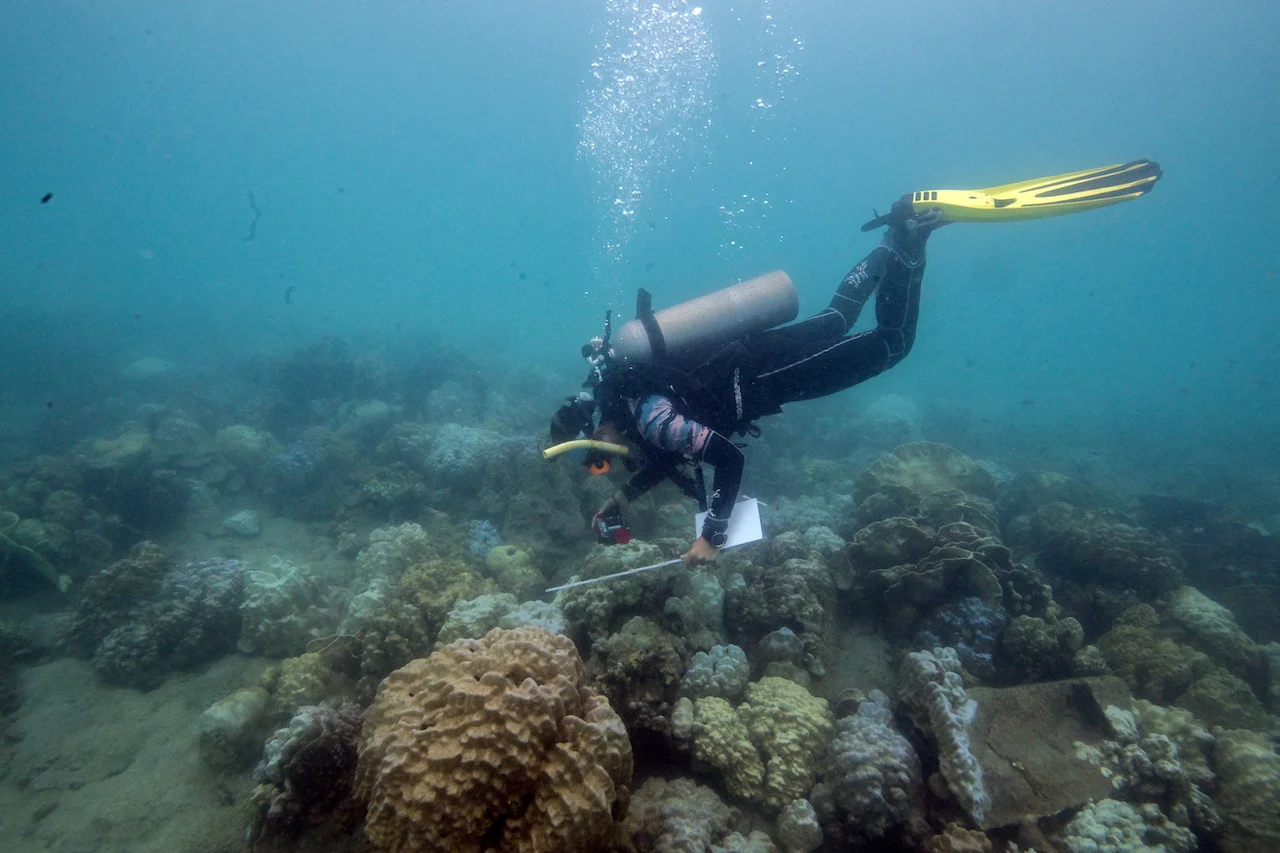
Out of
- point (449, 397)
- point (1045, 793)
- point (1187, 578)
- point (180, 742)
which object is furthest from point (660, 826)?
point (449, 397)

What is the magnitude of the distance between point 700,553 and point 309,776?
338 centimetres

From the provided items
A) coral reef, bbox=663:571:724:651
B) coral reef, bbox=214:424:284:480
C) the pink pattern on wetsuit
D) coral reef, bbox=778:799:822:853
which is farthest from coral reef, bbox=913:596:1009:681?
coral reef, bbox=214:424:284:480

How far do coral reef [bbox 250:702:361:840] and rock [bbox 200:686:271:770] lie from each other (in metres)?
1.18

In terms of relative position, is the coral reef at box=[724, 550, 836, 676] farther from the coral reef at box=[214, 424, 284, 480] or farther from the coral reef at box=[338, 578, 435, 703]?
the coral reef at box=[214, 424, 284, 480]

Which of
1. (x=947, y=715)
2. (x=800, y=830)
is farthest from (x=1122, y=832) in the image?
(x=800, y=830)

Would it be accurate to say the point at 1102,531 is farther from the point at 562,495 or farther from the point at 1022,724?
the point at 562,495

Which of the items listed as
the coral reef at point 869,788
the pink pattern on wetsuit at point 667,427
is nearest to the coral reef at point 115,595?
the pink pattern on wetsuit at point 667,427

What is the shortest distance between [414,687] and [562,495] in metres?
5.32

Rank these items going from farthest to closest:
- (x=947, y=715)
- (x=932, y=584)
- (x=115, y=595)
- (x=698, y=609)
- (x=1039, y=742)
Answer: (x=115, y=595) < (x=932, y=584) < (x=698, y=609) < (x=1039, y=742) < (x=947, y=715)

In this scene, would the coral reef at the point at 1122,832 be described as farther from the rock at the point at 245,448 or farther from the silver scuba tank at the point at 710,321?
the rock at the point at 245,448

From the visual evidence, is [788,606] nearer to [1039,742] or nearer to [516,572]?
[1039,742]

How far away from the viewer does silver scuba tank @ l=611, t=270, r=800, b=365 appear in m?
6.09

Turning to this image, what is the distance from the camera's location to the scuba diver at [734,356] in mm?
5145

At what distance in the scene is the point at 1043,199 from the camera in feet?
23.1
